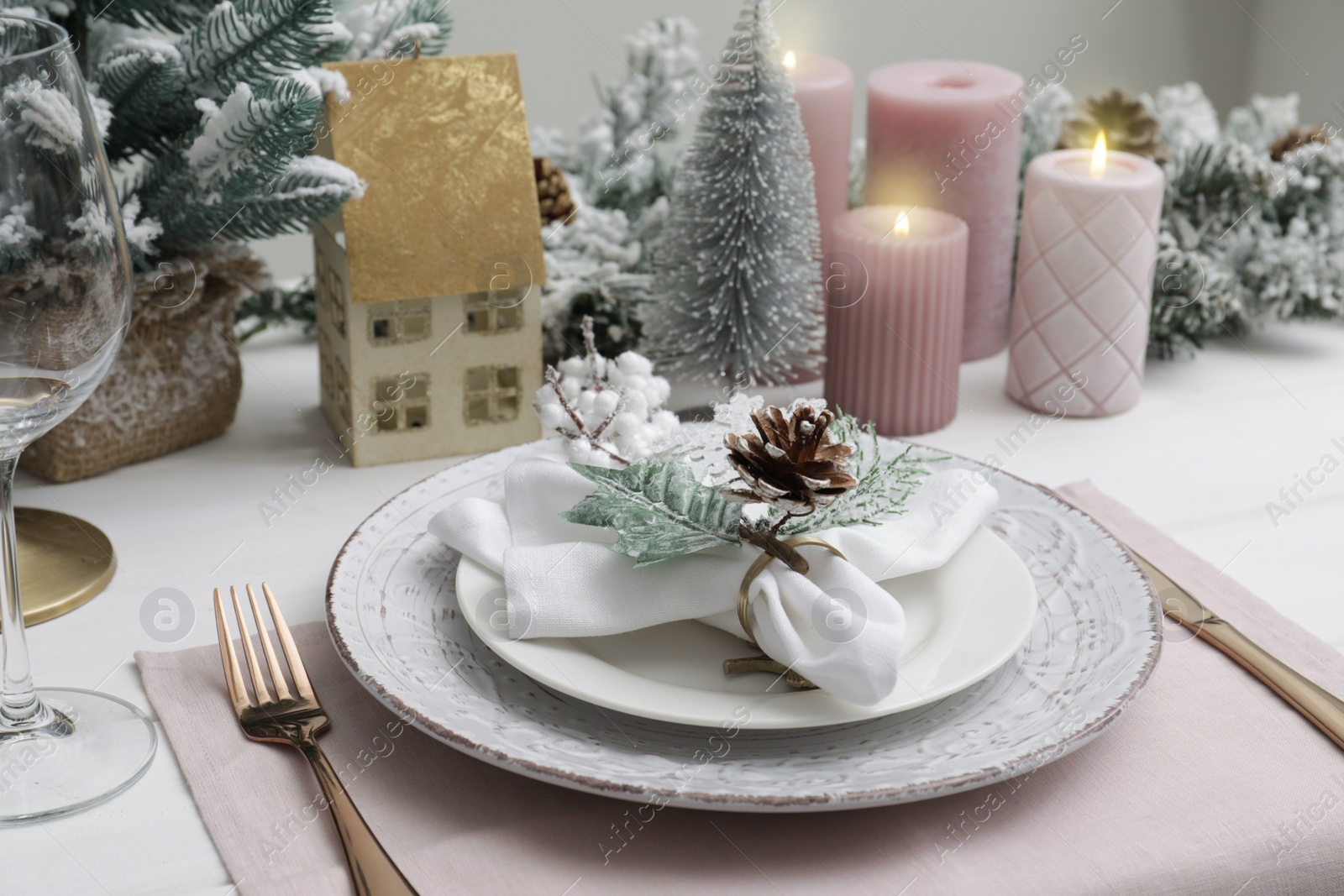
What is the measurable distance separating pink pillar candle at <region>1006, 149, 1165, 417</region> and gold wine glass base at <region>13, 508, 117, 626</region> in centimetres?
60

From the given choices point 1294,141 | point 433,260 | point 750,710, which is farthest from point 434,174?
point 1294,141

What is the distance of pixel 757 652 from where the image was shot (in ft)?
1.71

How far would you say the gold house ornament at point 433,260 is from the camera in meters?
0.74

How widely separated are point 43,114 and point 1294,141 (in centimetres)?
88

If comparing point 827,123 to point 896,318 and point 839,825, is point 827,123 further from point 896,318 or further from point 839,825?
point 839,825

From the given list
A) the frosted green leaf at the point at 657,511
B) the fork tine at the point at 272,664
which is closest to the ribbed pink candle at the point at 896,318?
the frosted green leaf at the point at 657,511

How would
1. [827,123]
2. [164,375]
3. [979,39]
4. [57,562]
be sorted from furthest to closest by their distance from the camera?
[979,39]
[827,123]
[164,375]
[57,562]

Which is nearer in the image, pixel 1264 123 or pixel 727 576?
pixel 727 576

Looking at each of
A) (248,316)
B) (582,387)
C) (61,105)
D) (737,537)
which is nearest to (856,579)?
(737,537)

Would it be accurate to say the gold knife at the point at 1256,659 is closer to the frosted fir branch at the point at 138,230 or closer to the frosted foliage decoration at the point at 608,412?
the frosted foliage decoration at the point at 608,412

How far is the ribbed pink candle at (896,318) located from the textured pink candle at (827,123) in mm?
38

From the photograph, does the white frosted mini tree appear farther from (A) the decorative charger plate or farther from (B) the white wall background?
(B) the white wall background

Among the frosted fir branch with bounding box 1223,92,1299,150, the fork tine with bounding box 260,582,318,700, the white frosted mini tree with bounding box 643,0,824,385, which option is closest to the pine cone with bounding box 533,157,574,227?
the white frosted mini tree with bounding box 643,0,824,385

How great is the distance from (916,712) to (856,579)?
58mm
